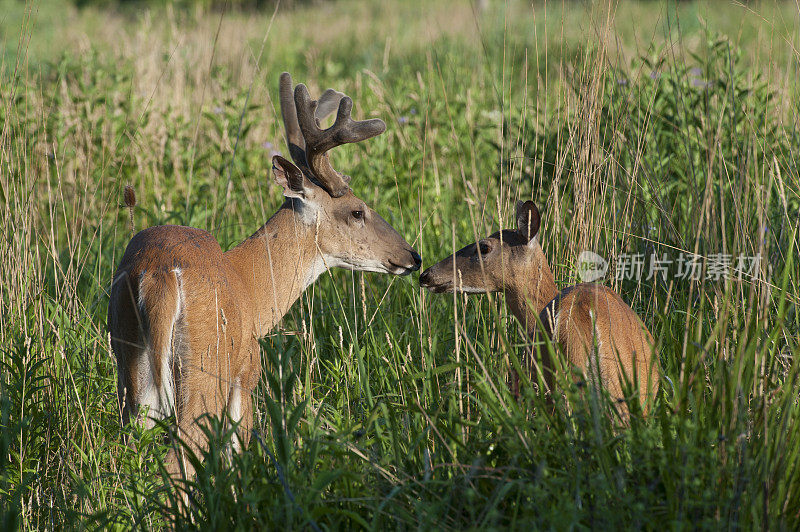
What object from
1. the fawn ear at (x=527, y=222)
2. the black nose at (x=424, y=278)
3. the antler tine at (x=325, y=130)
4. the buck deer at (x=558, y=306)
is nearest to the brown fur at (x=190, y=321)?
the antler tine at (x=325, y=130)

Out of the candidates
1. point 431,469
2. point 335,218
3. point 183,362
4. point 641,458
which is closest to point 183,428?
point 183,362

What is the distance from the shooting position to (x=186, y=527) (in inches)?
93.8

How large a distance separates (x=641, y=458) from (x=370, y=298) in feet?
8.60

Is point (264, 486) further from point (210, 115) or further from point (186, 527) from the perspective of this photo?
point (210, 115)

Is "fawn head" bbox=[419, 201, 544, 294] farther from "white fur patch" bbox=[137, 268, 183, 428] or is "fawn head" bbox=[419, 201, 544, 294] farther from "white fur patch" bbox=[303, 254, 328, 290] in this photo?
"white fur patch" bbox=[137, 268, 183, 428]

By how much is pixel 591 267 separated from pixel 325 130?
1449 mm

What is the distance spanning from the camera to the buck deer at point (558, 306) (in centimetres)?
307

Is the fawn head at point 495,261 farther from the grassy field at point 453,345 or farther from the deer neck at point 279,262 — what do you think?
the deer neck at point 279,262

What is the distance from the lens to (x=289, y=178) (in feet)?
A: 12.8

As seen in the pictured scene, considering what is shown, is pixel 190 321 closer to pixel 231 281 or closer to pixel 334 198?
pixel 231 281

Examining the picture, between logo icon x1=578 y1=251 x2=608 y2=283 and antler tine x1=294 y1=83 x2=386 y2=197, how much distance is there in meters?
1.15

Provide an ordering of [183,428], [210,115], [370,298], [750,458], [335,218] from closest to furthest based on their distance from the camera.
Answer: [750,458] < [183,428] < [335,218] < [370,298] < [210,115]

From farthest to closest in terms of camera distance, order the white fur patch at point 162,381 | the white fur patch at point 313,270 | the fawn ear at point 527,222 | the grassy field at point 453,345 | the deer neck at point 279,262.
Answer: the white fur patch at point 313,270
the deer neck at point 279,262
the fawn ear at point 527,222
the white fur patch at point 162,381
the grassy field at point 453,345

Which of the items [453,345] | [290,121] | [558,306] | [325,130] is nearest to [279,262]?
[325,130]
